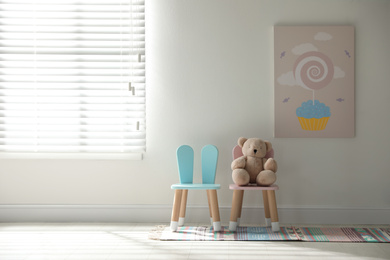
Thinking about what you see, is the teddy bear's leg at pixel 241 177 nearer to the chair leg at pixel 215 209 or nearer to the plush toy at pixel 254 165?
the plush toy at pixel 254 165

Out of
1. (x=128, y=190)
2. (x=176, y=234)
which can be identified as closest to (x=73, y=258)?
(x=176, y=234)

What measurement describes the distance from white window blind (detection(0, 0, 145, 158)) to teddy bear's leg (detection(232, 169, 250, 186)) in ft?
2.62

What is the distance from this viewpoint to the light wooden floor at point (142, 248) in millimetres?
2660

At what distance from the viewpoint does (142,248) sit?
2.83 m

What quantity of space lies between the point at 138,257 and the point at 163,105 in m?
1.33

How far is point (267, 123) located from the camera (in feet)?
11.7

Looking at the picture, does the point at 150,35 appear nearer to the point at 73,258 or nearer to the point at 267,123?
the point at 267,123

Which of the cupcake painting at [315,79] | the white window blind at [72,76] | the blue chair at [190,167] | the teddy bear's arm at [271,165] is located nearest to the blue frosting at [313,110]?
the cupcake painting at [315,79]

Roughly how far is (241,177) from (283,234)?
0.46m

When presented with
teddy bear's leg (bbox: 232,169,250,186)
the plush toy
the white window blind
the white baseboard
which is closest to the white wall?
the white baseboard

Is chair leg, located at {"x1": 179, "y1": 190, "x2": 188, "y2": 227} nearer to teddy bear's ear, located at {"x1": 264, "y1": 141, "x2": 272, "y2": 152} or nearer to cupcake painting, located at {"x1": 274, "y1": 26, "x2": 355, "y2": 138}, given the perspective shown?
teddy bear's ear, located at {"x1": 264, "y1": 141, "x2": 272, "y2": 152}

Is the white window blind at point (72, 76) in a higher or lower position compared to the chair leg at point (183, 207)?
higher

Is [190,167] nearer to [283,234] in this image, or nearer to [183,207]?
[183,207]

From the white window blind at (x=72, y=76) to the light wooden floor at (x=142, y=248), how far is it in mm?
738
